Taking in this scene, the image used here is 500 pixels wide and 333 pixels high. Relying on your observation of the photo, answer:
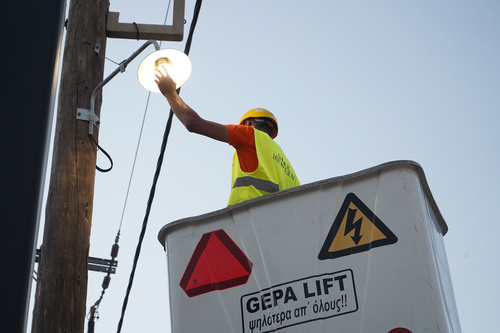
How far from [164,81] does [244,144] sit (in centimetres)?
76

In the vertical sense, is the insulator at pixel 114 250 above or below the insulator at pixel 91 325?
above

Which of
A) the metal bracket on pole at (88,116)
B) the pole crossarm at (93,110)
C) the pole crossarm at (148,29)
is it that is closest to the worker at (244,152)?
the pole crossarm at (93,110)

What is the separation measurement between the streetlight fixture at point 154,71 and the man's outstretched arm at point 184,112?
5 cm

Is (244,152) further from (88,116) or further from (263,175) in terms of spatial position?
(88,116)

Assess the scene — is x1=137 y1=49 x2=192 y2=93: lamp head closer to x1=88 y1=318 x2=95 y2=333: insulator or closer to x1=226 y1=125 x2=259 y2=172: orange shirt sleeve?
x1=226 y1=125 x2=259 y2=172: orange shirt sleeve

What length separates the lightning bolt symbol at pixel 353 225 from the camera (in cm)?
320

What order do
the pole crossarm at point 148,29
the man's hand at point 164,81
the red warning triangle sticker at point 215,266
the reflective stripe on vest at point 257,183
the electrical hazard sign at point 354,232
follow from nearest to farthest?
the electrical hazard sign at point 354,232 < the red warning triangle sticker at point 215,266 < the man's hand at point 164,81 < the reflective stripe on vest at point 257,183 < the pole crossarm at point 148,29

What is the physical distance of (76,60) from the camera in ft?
15.6

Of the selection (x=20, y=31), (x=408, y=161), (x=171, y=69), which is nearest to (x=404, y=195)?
(x=408, y=161)

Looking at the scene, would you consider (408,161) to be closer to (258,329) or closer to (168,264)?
(258,329)

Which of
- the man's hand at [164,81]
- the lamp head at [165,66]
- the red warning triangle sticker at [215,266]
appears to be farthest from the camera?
the man's hand at [164,81]

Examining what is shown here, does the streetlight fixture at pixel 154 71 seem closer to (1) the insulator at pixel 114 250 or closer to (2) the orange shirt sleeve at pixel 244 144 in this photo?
(2) the orange shirt sleeve at pixel 244 144

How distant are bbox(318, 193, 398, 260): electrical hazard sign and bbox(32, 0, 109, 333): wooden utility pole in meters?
1.67

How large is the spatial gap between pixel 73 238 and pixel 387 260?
2043mm
